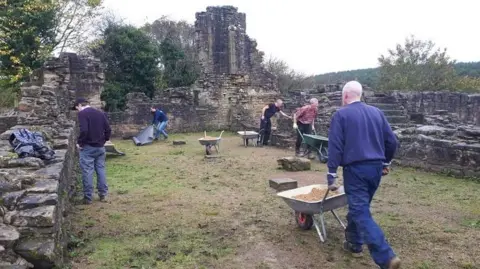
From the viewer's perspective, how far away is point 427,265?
423 centimetres

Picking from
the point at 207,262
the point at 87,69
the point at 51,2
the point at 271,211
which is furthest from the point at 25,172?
the point at 51,2

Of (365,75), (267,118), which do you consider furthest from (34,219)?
(365,75)

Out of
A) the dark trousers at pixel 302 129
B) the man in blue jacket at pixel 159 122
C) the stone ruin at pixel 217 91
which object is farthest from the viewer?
the stone ruin at pixel 217 91

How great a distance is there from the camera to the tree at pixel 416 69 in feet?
106

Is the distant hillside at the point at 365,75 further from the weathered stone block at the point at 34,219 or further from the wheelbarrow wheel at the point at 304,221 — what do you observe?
the weathered stone block at the point at 34,219

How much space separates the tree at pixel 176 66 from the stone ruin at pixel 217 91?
4120mm

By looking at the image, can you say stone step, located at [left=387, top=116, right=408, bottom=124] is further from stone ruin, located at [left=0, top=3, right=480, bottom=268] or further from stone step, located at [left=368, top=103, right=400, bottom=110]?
stone step, located at [left=368, top=103, right=400, bottom=110]

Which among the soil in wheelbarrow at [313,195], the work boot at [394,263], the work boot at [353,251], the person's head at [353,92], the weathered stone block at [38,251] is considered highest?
the person's head at [353,92]

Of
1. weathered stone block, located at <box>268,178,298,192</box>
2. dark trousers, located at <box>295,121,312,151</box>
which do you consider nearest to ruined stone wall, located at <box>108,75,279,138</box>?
dark trousers, located at <box>295,121,312,151</box>

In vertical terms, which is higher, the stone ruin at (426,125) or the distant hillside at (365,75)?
the distant hillside at (365,75)

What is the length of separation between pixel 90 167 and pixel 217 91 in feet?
48.4

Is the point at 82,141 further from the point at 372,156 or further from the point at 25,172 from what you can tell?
the point at 372,156

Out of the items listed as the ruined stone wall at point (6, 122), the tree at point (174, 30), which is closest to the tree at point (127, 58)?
the tree at point (174, 30)

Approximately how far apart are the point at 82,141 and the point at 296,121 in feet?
20.8
